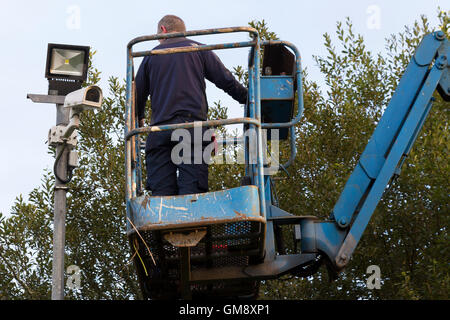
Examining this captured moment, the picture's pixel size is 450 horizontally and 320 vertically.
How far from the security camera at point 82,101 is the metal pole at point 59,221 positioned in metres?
0.22

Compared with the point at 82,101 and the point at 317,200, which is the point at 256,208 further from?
the point at 317,200

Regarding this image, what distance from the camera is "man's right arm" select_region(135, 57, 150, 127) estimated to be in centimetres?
561

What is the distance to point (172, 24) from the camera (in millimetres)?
5473

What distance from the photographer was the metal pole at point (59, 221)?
600cm

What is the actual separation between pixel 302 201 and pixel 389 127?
6.37m

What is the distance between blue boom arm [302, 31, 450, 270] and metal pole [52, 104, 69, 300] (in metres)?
2.16

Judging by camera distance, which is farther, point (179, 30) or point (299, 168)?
point (299, 168)

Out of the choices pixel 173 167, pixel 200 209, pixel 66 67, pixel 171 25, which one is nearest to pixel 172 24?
pixel 171 25

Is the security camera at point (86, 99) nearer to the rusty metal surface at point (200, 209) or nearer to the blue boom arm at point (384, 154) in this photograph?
the rusty metal surface at point (200, 209)

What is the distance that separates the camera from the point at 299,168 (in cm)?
1302

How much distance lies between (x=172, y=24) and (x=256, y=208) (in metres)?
1.73
